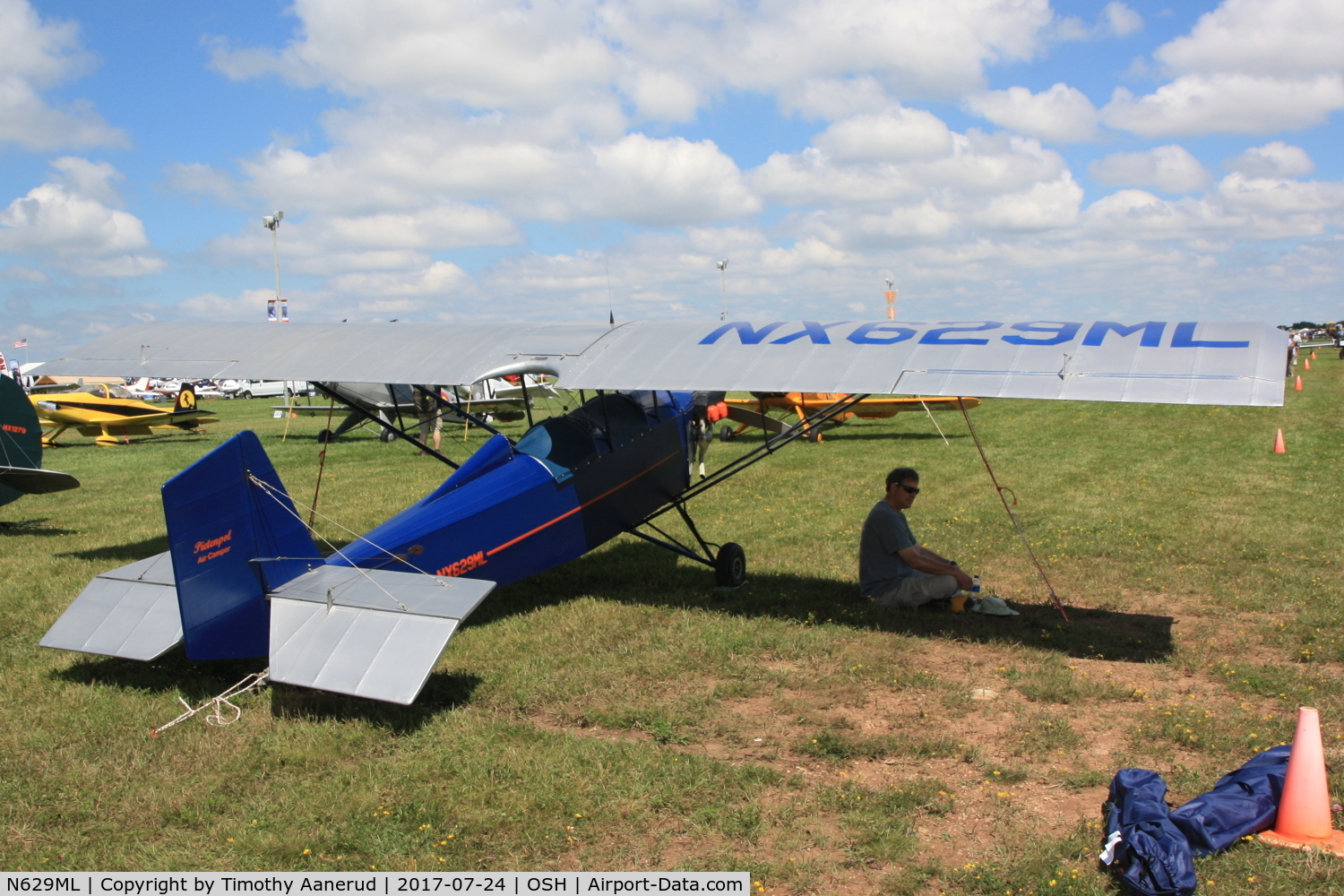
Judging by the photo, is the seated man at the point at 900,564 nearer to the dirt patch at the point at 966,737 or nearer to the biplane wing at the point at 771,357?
the dirt patch at the point at 966,737

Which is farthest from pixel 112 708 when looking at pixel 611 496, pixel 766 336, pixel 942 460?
pixel 942 460

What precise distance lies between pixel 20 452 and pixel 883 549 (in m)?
9.21

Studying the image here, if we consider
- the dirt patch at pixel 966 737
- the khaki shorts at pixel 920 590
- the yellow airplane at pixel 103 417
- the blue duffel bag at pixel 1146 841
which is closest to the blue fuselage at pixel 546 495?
the dirt patch at pixel 966 737

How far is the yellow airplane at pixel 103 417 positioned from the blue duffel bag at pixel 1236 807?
22993 mm

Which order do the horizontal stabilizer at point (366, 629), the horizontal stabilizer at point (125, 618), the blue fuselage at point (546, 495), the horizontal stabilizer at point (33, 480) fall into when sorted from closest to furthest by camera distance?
the horizontal stabilizer at point (366, 629)
the horizontal stabilizer at point (125, 618)
the blue fuselage at point (546, 495)
the horizontal stabilizer at point (33, 480)

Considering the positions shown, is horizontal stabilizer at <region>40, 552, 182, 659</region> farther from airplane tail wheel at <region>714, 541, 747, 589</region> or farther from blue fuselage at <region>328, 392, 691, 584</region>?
airplane tail wheel at <region>714, 541, 747, 589</region>

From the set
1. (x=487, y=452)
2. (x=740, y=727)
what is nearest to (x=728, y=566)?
(x=487, y=452)

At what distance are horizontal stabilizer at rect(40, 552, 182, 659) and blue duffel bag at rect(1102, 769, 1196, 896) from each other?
14.9 feet

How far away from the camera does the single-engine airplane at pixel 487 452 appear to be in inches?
181

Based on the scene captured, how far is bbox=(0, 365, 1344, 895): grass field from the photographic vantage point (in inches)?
140

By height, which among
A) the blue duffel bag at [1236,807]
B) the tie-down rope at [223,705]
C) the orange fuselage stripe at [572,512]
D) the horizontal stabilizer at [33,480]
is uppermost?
the orange fuselage stripe at [572,512]

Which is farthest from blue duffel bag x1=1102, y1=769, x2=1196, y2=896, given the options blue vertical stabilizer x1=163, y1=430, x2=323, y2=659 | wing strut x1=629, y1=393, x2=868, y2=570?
blue vertical stabilizer x1=163, y1=430, x2=323, y2=659

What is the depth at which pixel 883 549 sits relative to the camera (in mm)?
6906

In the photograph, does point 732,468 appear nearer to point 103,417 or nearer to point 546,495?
point 546,495
